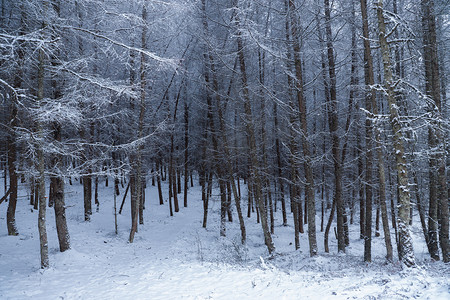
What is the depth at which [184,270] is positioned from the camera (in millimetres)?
8805

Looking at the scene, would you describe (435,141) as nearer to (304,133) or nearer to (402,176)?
(402,176)

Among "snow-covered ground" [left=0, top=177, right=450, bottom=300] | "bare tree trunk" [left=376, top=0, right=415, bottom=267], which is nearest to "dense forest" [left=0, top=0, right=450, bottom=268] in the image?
"bare tree trunk" [left=376, top=0, right=415, bottom=267]

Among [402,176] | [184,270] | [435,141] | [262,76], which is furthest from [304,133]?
[184,270]

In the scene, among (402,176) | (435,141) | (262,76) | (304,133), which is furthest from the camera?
(262,76)

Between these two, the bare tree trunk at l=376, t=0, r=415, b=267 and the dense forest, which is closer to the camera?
the bare tree trunk at l=376, t=0, r=415, b=267

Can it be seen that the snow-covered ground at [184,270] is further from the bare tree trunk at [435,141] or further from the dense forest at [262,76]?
the bare tree trunk at [435,141]

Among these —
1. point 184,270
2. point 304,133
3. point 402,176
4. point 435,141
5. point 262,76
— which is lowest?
point 184,270

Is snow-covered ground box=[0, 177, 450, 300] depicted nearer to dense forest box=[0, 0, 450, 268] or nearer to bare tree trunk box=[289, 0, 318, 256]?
dense forest box=[0, 0, 450, 268]

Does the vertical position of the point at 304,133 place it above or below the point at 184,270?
above

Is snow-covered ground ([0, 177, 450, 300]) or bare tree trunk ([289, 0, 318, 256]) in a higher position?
bare tree trunk ([289, 0, 318, 256])

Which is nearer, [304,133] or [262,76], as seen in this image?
[304,133]

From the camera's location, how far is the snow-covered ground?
19.9 ft

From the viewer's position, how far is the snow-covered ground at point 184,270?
607 cm

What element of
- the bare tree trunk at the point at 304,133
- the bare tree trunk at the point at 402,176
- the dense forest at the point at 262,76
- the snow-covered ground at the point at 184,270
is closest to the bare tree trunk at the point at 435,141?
the dense forest at the point at 262,76
